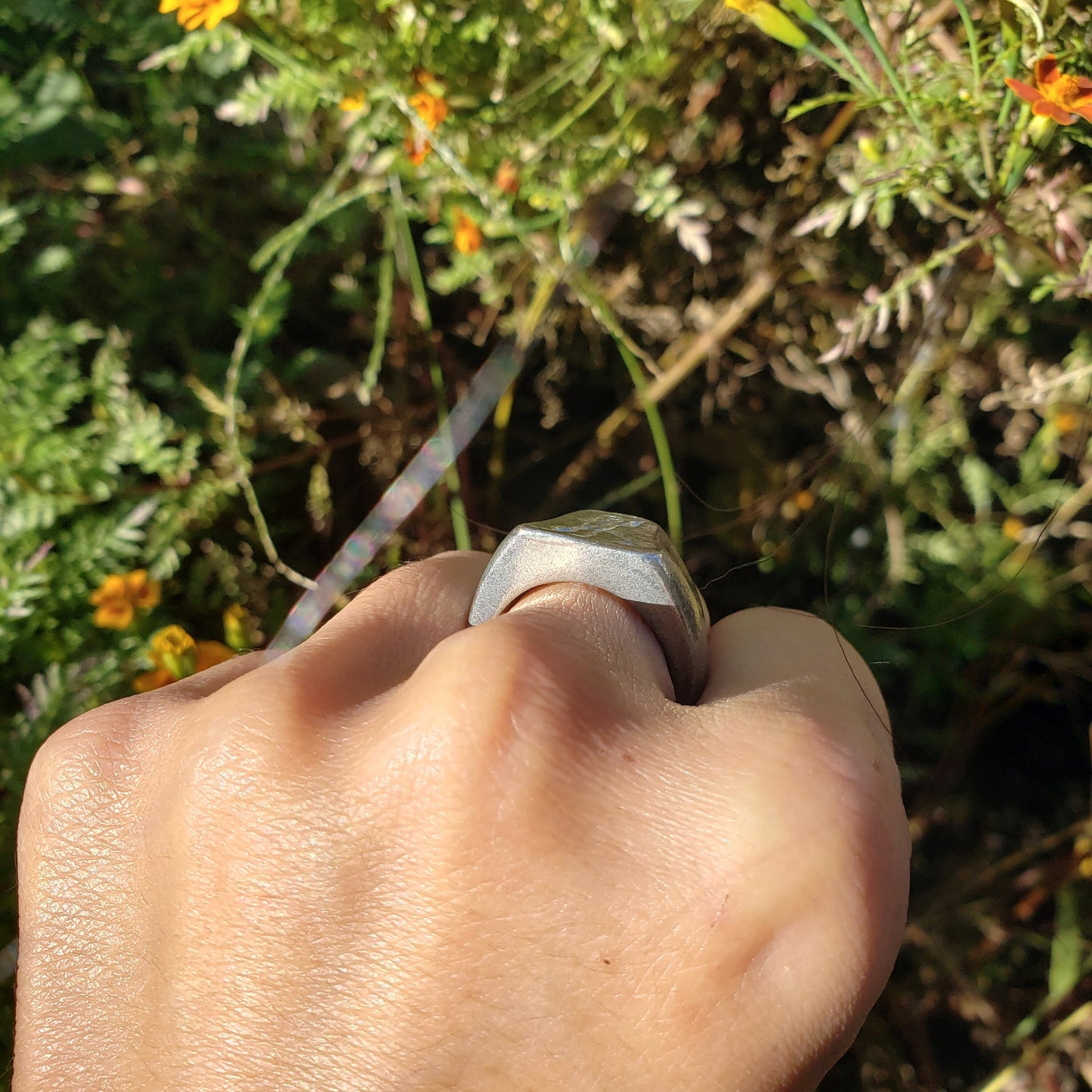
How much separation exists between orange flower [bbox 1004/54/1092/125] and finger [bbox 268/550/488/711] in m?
0.82

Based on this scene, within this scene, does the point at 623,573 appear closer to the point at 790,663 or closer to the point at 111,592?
the point at 790,663

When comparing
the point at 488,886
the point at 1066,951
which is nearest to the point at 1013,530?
the point at 1066,951

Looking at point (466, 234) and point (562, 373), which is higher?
point (466, 234)

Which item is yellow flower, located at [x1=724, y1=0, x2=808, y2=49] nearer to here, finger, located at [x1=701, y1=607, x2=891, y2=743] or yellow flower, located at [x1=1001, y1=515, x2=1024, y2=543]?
finger, located at [x1=701, y1=607, x2=891, y2=743]

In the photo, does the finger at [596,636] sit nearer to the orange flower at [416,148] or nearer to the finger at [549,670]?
the finger at [549,670]

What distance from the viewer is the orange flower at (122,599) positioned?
4.99 ft

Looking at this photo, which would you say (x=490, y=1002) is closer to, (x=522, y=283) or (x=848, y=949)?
(x=848, y=949)

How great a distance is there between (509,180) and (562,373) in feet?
1.70

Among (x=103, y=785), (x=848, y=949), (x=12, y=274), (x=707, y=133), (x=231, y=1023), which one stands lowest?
(x=848, y=949)

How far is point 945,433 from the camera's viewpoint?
180 cm

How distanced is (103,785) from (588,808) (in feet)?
1.78

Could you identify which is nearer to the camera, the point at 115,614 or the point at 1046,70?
the point at 1046,70

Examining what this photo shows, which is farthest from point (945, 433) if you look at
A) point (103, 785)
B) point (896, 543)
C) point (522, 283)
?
point (103, 785)

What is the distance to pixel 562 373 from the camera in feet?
6.46
